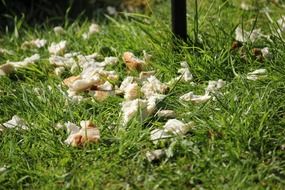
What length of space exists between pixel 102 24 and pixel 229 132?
5.63 ft

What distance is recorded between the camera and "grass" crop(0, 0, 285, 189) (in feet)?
7.05

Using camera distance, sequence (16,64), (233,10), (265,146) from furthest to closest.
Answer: (233,10)
(16,64)
(265,146)

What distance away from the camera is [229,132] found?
2.25 m

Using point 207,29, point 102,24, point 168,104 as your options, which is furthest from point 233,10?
point 168,104

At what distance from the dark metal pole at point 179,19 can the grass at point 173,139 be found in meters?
0.07

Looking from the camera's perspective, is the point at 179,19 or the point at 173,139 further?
the point at 179,19

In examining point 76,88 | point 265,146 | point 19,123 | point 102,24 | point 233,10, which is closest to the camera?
point 265,146

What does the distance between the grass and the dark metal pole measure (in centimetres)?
7

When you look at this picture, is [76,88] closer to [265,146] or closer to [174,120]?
[174,120]

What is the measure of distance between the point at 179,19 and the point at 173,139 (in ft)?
2.76

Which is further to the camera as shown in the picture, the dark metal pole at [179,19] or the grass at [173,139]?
the dark metal pole at [179,19]

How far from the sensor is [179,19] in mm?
2969

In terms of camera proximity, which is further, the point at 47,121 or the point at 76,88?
the point at 76,88

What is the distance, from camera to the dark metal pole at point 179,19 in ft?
9.73
